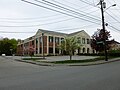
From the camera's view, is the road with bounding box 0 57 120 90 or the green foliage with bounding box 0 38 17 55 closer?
the road with bounding box 0 57 120 90

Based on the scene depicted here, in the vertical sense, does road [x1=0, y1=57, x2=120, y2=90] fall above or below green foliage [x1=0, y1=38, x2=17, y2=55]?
below

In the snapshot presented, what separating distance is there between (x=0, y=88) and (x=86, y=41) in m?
72.2

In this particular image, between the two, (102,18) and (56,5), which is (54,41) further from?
(56,5)

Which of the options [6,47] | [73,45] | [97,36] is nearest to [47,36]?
[97,36]

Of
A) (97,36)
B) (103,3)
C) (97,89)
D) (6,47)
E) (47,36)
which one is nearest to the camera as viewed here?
(97,89)

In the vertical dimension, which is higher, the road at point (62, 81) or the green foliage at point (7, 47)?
the green foliage at point (7, 47)

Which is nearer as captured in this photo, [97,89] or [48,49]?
[97,89]

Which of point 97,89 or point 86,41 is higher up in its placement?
point 86,41

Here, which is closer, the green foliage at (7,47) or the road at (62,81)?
the road at (62,81)

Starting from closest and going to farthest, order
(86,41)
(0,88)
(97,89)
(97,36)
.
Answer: (97,89) → (0,88) → (97,36) → (86,41)

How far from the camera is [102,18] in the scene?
109ft

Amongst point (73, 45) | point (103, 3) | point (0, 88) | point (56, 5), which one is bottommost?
point (0, 88)

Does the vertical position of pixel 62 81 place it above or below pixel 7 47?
below

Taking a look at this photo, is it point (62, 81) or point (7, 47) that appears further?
point (7, 47)
